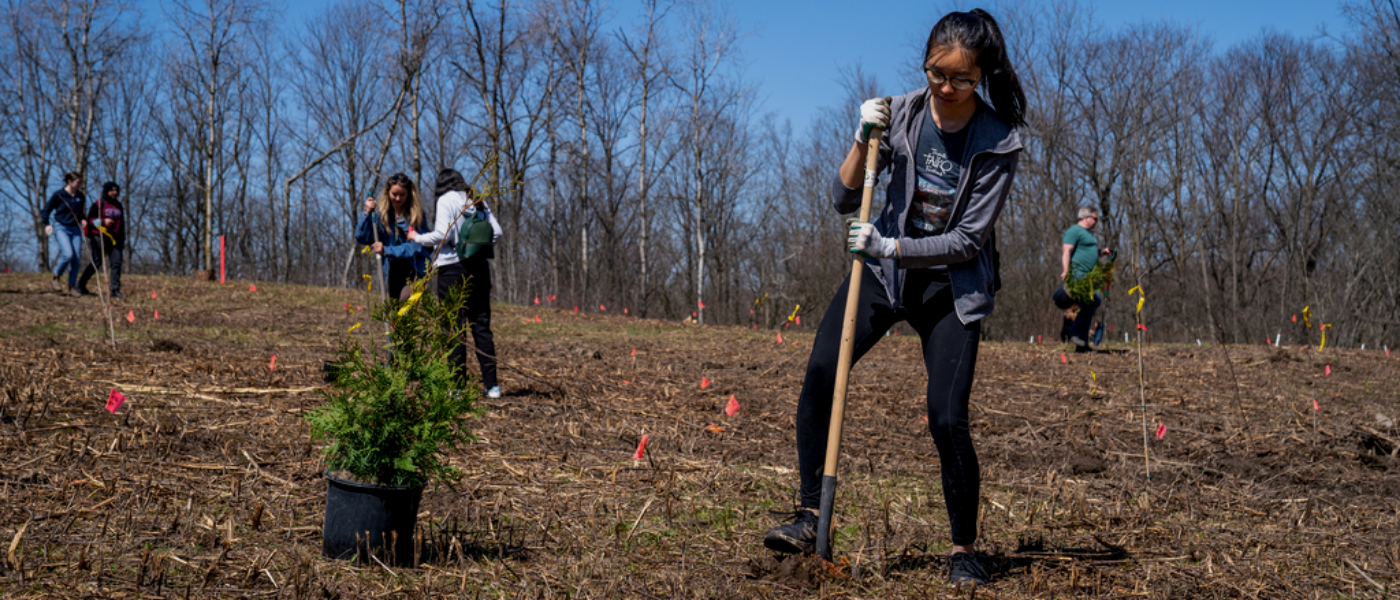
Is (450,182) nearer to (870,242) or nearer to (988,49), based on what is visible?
(870,242)

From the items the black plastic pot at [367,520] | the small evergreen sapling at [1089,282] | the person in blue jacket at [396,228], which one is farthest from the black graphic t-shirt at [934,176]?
the small evergreen sapling at [1089,282]

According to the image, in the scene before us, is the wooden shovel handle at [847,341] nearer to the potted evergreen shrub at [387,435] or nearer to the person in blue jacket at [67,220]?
the potted evergreen shrub at [387,435]

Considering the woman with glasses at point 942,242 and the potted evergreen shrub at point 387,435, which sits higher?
the woman with glasses at point 942,242

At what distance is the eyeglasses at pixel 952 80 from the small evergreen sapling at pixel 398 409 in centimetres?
175

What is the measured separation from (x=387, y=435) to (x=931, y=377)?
181 cm

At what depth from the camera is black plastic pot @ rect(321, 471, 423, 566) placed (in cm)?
290

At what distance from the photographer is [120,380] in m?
6.36

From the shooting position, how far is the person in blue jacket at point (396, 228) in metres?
6.72

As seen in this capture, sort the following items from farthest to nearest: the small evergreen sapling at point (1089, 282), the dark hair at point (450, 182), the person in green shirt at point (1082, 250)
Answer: the person in green shirt at point (1082, 250) → the small evergreen sapling at point (1089, 282) → the dark hair at point (450, 182)

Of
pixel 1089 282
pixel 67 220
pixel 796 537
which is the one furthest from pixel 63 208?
pixel 1089 282

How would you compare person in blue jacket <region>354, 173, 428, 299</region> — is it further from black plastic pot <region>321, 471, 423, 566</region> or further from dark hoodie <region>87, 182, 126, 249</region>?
dark hoodie <region>87, 182, 126, 249</region>

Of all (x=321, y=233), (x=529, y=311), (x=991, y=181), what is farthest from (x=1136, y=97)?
(x=321, y=233)

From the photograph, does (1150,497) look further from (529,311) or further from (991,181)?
(529,311)

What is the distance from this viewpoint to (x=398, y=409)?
9.53 feet
